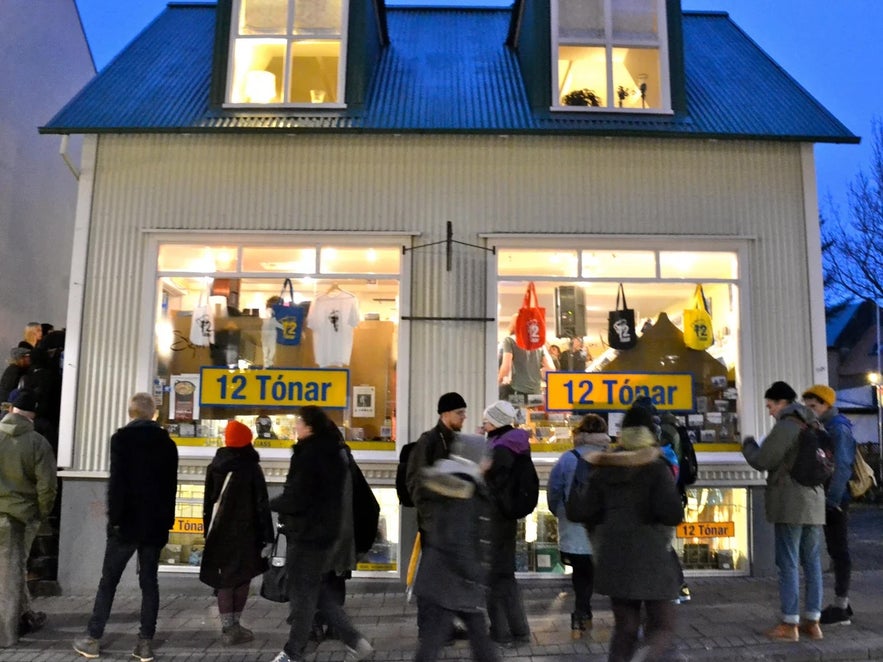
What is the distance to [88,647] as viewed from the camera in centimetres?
588

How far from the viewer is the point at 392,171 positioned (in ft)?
28.8

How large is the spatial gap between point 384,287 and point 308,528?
13.1 feet

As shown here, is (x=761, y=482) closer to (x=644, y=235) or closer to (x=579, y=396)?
(x=579, y=396)

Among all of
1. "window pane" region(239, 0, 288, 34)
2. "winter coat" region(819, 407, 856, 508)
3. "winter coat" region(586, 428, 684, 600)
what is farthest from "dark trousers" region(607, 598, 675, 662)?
"window pane" region(239, 0, 288, 34)

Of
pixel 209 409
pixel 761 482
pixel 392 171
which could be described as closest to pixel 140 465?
pixel 209 409

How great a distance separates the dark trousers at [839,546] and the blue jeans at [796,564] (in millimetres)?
505

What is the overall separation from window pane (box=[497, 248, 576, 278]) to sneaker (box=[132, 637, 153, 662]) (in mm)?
5123

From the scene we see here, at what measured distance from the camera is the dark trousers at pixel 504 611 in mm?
5738

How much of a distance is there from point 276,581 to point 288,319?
12.1 feet

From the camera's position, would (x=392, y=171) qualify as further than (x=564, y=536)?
Yes

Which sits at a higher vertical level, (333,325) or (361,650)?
(333,325)

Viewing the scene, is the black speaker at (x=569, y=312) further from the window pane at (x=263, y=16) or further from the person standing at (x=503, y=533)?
the window pane at (x=263, y=16)

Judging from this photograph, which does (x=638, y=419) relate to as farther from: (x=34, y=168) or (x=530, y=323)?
(x=34, y=168)

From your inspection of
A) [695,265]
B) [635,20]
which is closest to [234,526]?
[695,265]
